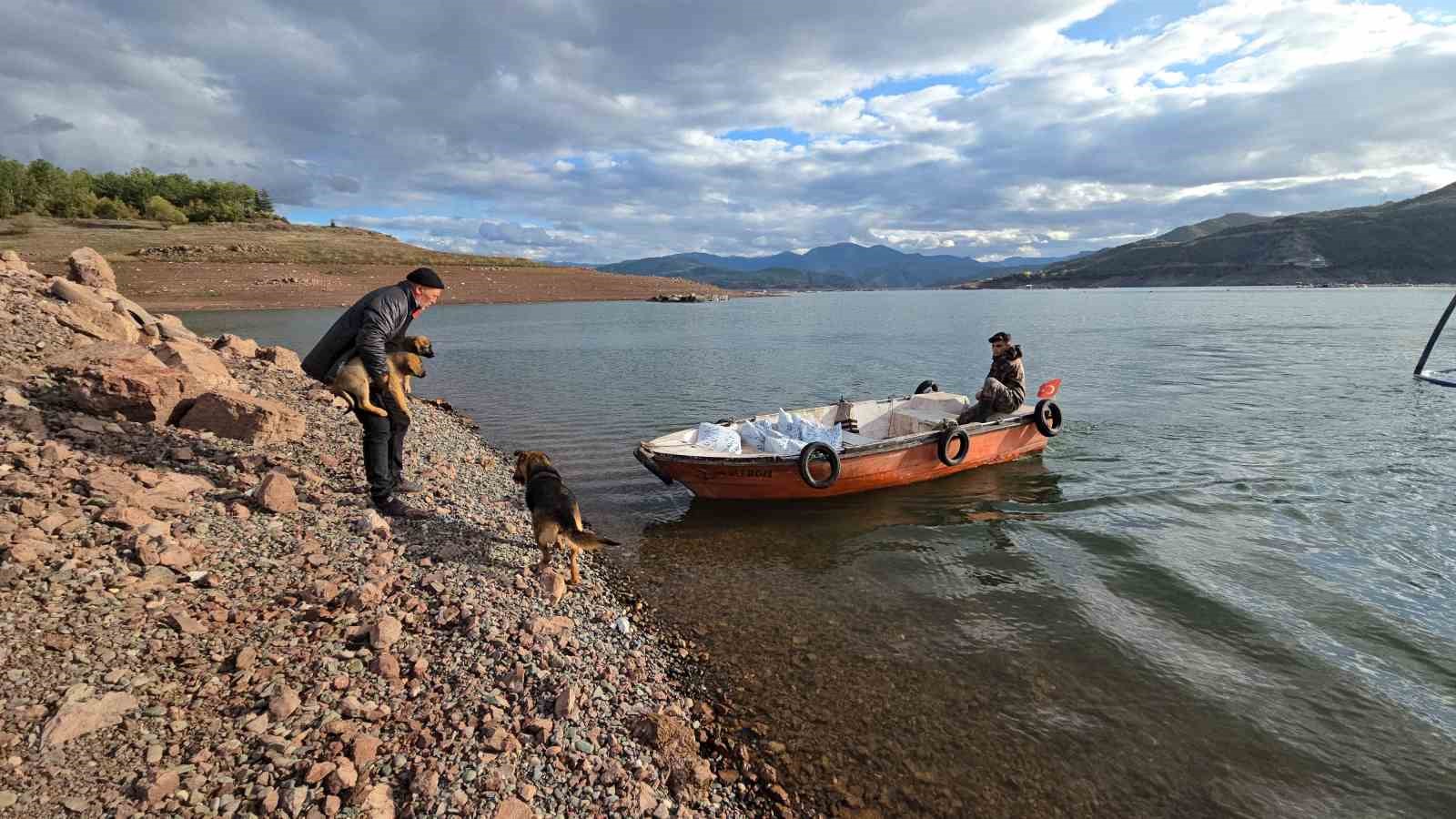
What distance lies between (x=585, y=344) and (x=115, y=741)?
34237 mm

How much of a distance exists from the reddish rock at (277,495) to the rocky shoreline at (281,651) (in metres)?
0.02

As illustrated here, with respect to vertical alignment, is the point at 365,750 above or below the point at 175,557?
below

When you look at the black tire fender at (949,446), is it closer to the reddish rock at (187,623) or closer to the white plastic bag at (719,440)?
the white plastic bag at (719,440)

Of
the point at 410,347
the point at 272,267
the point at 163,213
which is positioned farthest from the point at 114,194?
the point at 410,347

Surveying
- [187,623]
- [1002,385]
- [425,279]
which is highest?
[425,279]

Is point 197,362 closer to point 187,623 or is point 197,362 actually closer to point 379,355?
point 379,355

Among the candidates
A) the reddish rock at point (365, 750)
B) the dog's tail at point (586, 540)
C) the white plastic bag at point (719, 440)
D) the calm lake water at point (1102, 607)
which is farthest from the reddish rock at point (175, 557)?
the white plastic bag at point (719, 440)

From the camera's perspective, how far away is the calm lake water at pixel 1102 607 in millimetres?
5113

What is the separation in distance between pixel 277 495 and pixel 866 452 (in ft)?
26.6

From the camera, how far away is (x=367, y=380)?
7.04 m

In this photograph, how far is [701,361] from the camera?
1211 inches

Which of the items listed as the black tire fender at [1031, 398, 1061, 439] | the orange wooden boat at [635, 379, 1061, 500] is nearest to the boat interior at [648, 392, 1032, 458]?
the orange wooden boat at [635, 379, 1061, 500]

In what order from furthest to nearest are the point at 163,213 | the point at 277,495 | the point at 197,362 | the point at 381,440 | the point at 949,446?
1. the point at 163,213
2. the point at 949,446
3. the point at 197,362
4. the point at 381,440
5. the point at 277,495

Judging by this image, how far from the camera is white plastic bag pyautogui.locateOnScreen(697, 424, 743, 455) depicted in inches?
430
